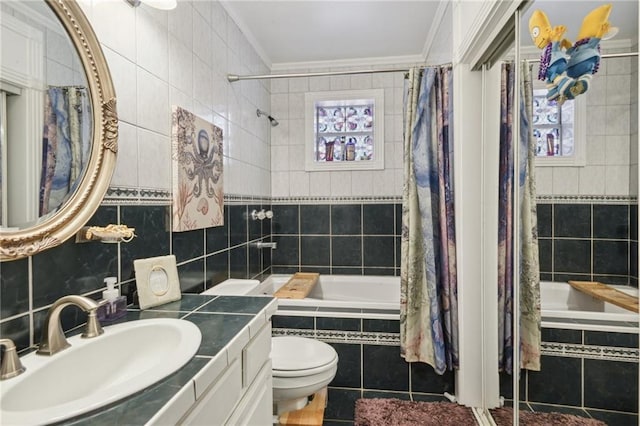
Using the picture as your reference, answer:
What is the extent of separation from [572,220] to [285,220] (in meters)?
2.52

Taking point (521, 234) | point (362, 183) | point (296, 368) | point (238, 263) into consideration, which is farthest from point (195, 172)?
point (362, 183)

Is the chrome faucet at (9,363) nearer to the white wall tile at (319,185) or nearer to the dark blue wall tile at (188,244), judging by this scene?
the dark blue wall tile at (188,244)

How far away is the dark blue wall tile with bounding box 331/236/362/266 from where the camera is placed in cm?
321

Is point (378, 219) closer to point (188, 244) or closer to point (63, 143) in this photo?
point (188, 244)

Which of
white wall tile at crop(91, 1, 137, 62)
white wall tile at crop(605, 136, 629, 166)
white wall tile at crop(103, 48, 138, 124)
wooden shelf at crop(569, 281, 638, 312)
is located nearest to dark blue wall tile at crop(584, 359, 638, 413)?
wooden shelf at crop(569, 281, 638, 312)

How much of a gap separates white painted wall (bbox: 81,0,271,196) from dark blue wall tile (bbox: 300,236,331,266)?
37.1 inches

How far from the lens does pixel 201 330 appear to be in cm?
98

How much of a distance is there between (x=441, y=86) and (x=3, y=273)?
2121mm

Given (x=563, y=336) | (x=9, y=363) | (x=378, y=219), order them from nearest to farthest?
(x=9, y=363) → (x=563, y=336) → (x=378, y=219)

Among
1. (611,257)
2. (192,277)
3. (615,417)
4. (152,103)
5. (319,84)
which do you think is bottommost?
(615,417)

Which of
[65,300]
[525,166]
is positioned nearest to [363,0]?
[525,166]

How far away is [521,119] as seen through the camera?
134cm

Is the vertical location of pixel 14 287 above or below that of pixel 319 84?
below

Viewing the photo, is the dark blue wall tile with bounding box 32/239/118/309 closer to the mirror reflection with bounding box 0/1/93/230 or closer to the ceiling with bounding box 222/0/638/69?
the mirror reflection with bounding box 0/1/93/230
